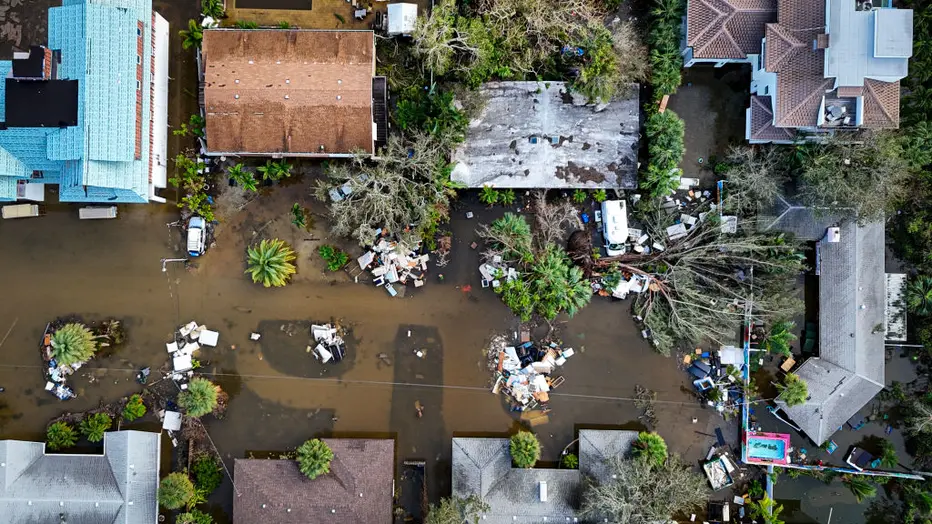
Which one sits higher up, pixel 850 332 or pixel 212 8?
pixel 212 8

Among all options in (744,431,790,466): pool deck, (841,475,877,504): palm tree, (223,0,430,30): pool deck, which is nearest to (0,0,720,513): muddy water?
(744,431,790,466): pool deck

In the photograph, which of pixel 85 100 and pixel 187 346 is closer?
pixel 85 100

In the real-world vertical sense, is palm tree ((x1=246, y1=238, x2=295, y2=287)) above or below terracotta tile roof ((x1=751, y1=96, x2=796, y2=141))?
below

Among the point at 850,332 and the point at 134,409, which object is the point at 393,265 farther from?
the point at 850,332

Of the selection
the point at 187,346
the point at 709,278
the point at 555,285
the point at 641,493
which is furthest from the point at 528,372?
the point at 187,346

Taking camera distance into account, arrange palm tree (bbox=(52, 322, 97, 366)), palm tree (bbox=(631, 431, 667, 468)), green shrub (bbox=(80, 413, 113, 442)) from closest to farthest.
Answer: palm tree (bbox=(52, 322, 97, 366))
palm tree (bbox=(631, 431, 667, 468))
green shrub (bbox=(80, 413, 113, 442))

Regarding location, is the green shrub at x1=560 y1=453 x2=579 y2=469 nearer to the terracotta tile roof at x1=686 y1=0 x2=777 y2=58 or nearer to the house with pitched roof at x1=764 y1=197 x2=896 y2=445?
the house with pitched roof at x1=764 y1=197 x2=896 y2=445

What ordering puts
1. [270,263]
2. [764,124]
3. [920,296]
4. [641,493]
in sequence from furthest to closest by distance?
[270,263] < [920,296] < [764,124] < [641,493]
